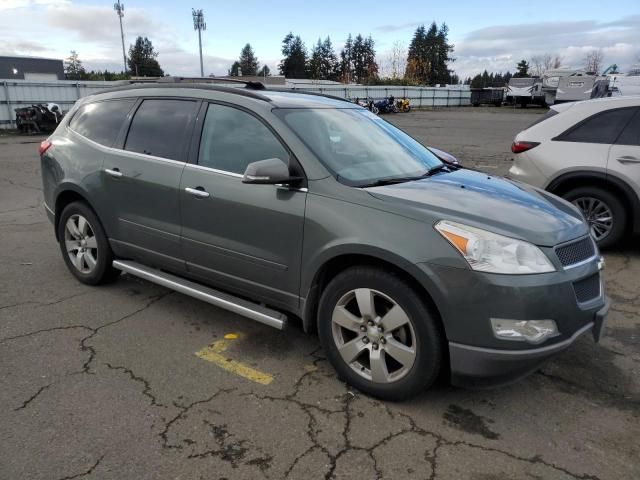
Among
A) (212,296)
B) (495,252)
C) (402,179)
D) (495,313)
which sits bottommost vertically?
(212,296)

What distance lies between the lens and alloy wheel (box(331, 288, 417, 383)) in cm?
284

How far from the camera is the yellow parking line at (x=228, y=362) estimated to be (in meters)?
3.27

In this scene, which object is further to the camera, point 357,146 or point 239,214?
point 357,146

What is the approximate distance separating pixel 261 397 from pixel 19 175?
10213 millimetres

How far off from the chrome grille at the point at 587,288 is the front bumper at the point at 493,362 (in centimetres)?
19

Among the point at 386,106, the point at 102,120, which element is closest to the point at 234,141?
the point at 102,120

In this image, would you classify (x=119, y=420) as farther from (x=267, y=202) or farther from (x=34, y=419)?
(x=267, y=202)

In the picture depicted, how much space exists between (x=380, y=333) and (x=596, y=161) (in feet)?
13.4

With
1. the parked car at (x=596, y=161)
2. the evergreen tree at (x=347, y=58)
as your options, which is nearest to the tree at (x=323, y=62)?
the evergreen tree at (x=347, y=58)

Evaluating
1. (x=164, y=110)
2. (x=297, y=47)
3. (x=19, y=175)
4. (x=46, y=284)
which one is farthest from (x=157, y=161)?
(x=297, y=47)

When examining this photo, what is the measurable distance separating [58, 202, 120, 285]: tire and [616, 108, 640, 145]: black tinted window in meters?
5.40

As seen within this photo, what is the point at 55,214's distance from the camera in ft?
15.8

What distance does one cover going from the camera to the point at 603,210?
572 centimetres

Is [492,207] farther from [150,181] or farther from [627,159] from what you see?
[627,159]
